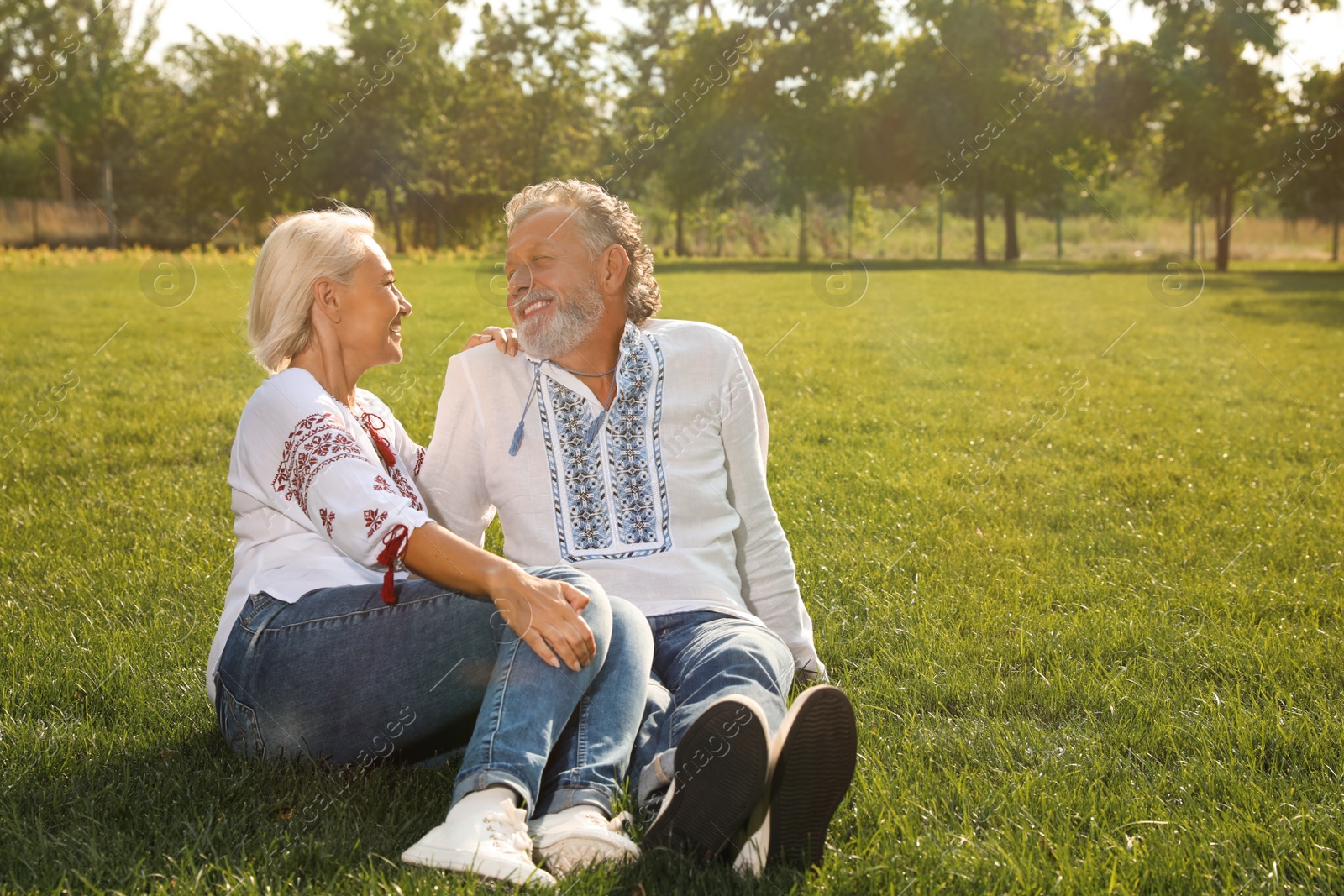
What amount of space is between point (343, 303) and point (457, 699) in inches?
45.3

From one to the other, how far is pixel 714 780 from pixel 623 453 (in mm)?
1212

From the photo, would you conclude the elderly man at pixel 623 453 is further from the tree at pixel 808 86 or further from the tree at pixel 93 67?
the tree at pixel 808 86

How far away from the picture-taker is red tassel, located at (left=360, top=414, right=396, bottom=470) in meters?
2.90

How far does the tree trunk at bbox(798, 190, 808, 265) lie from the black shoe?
2743cm

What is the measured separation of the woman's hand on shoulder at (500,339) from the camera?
3256 millimetres

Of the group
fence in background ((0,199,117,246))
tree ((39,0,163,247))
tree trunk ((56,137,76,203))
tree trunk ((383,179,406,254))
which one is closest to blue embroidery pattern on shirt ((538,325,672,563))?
tree ((39,0,163,247))

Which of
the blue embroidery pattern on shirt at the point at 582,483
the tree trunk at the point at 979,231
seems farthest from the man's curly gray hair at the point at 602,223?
the tree trunk at the point at 979,231

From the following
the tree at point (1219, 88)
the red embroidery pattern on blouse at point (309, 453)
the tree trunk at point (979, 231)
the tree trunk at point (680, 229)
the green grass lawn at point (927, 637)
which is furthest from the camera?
the tree trunk at point (680, 229)

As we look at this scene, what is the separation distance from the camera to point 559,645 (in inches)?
90.9

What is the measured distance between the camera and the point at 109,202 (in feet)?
98.6

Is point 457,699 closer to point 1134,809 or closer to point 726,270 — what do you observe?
point 1134,809

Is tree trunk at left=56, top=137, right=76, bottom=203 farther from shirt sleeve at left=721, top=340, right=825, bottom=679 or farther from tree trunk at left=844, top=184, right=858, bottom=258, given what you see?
shirt sleeve at left=721, top=340, right=825, bottom=679

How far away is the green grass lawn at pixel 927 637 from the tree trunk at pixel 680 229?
25.7 m

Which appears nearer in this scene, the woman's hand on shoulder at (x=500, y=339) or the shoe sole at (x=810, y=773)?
the shoe sole at (x=810, y=773)
